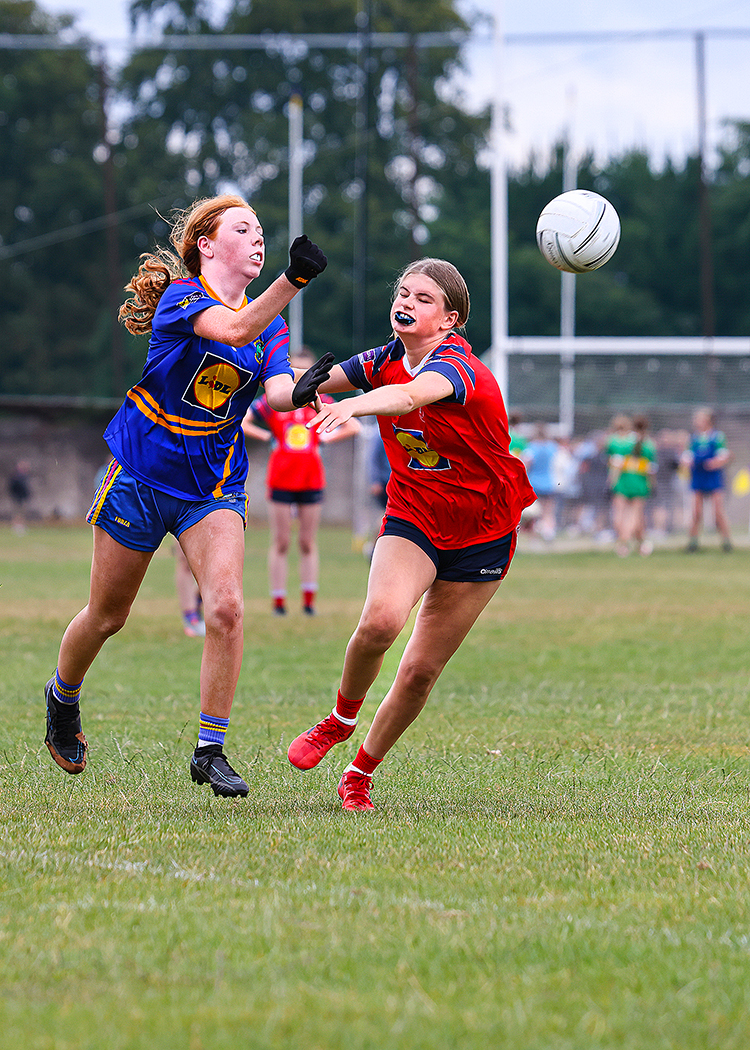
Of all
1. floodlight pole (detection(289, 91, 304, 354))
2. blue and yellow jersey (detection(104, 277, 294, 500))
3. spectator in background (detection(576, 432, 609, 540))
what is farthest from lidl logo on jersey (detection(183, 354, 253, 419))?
floodlight pole (detection(289, 91, 304, 354))

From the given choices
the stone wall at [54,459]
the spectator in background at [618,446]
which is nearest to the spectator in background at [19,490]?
the stone wall at [54,459]

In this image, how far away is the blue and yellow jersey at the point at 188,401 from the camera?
15.4 feet

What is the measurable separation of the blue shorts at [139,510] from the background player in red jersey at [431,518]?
665mm

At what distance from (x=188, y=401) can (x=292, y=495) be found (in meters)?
7.37

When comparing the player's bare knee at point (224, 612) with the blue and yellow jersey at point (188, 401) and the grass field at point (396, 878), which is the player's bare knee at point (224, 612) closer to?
the blue and yellow jersey at point (188, 401)

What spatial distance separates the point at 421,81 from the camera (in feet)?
151

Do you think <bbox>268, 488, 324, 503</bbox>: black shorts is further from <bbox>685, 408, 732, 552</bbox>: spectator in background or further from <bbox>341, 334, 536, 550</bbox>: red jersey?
<bbox>685, 408, 732, 552</bbox>: spectator in background

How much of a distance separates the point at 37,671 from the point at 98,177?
39304 mm

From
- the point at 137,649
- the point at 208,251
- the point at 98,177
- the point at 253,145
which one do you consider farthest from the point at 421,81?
the point at 208,251

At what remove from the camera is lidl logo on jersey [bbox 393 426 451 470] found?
15.5 ft

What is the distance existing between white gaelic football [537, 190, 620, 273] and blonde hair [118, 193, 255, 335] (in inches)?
54.1

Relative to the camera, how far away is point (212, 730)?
4.73m

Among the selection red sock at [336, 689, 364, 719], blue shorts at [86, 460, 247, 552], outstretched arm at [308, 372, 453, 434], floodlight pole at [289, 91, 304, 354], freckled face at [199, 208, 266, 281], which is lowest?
red sock at [336, 689, 364, 719]

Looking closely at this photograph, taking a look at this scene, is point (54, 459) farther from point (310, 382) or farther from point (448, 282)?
point (310, 382)
